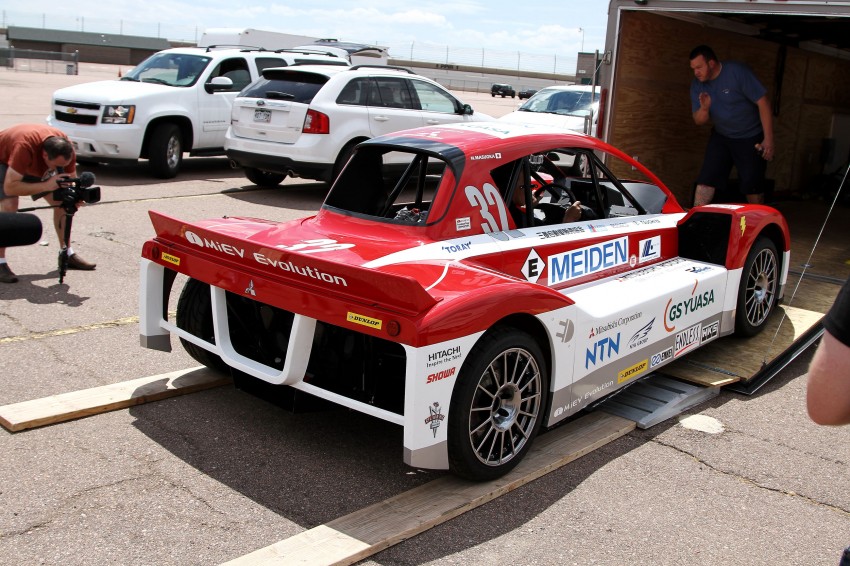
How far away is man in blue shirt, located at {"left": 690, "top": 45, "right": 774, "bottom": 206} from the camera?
812cm

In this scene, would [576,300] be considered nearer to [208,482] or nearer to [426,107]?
[208,482]

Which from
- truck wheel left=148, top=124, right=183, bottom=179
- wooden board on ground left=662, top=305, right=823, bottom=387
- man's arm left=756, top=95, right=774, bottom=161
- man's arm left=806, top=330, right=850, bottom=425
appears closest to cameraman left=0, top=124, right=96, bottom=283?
wooden board on ground left=662, top=305, right=823, bottom=387

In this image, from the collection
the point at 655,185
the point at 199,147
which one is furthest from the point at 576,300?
the point at 199,147

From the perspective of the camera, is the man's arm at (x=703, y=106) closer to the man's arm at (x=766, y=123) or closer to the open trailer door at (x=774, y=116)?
the man's arm at (x=766, y=123)

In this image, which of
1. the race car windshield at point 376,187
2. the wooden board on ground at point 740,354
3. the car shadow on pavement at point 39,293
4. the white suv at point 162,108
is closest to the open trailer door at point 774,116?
the wooden board on ground at point 740,354

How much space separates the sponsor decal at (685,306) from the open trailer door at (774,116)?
44 cm

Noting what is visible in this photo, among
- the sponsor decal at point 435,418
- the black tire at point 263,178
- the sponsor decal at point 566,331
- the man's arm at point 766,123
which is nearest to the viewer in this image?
the sponsor decal at point 435,418

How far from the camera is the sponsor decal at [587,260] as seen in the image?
4.75 metres

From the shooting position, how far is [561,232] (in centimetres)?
487

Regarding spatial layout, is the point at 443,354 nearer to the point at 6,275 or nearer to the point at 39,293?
the point at 39,293

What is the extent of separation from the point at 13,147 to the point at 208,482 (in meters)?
4.37

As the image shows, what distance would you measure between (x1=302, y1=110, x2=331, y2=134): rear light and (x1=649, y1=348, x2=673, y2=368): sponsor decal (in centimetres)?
694

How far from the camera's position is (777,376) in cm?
578

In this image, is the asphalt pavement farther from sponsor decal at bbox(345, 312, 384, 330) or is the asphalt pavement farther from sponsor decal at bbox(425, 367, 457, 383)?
sponsor decal at bbox(345, 312, 384, 330)
